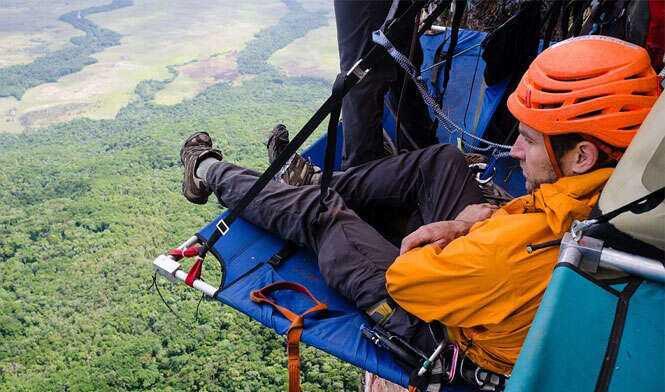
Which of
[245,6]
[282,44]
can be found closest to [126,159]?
[282,44]

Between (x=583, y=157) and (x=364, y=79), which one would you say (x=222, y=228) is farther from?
(x=583, y=157)

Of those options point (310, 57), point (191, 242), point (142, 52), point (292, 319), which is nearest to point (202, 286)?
point (191, 242)

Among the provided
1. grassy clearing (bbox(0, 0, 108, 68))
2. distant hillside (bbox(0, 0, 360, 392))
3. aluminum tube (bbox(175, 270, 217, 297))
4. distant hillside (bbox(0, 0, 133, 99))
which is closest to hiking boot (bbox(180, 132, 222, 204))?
aluminum tube (bbox(175, 270, 217, 297))

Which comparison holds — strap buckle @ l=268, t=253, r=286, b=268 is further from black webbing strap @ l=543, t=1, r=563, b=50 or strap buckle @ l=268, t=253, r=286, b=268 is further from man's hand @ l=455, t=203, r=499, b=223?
black webbing strap @ l=543, t=1, r=563, b=50

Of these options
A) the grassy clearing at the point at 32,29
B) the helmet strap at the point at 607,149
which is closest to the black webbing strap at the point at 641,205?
the helmet strap at the point at 607,149

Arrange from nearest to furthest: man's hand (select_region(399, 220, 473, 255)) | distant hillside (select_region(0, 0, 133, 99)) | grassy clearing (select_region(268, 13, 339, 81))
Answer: man's hand (select_region(399, 220, 473, 255)) → distant hillside (select_region(0, 0, 133, 99)) → grassy clearing (select_region(268, 13, 339, 81))

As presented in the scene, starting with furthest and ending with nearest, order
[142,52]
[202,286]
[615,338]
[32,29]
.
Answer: [32,29], [142,52], [202,286], [615,338]
